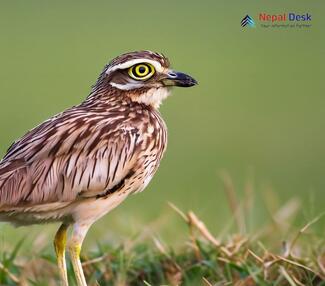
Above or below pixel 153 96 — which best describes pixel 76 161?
below

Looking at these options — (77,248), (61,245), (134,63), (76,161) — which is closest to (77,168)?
(76,161)

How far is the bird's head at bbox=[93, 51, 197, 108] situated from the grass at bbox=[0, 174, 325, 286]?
0.77 meters

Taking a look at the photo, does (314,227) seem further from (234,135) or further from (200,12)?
(200,12)

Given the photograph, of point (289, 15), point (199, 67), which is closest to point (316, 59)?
point (199, 67)

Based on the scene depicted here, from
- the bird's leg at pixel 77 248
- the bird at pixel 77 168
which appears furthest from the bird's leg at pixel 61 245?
the bird's leg at pixel 77 248

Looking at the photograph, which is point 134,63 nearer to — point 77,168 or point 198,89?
point 77,168

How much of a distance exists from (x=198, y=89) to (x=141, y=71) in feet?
42.5

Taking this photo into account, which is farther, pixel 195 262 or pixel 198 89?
pixel 198 89

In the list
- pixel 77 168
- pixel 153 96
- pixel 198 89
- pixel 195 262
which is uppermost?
pixel 153 96

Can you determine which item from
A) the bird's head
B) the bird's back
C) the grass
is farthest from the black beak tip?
the grass

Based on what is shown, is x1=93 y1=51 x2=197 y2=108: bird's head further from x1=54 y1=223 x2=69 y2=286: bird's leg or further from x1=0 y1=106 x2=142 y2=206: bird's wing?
x1=54 y1=223 x2=69 y2=286: bird's leg

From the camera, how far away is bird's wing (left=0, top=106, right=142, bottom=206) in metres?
5.96

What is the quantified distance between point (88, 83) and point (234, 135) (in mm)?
3786

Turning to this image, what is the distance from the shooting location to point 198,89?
1959 cm
